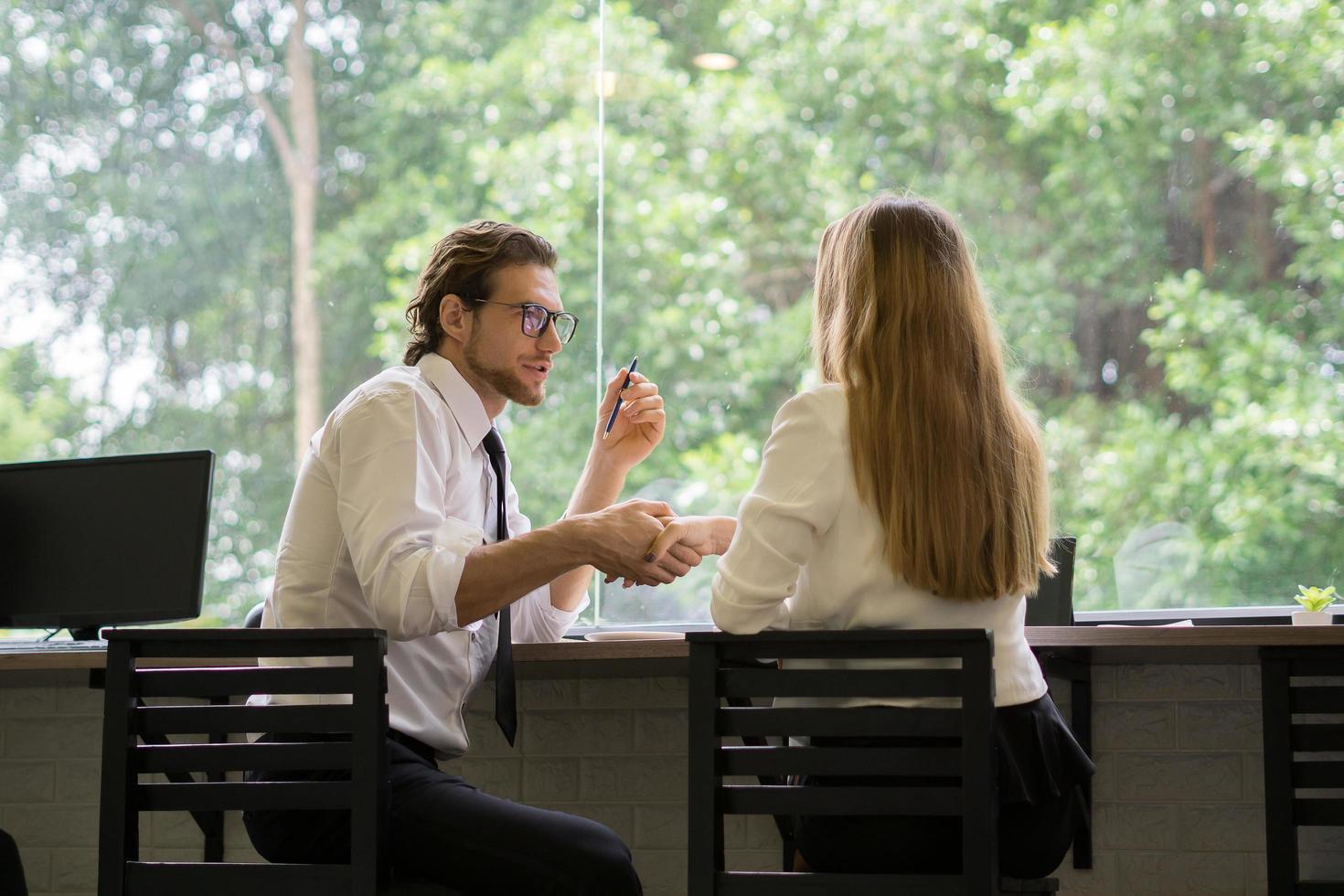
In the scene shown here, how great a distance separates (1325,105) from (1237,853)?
1709 millimetres

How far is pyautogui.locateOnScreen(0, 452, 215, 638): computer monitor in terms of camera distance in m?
2.84

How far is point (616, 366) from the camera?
11.8 feet

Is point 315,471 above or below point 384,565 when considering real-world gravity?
above

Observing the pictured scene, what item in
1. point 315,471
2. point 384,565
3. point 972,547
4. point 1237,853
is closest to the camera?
point 972,547

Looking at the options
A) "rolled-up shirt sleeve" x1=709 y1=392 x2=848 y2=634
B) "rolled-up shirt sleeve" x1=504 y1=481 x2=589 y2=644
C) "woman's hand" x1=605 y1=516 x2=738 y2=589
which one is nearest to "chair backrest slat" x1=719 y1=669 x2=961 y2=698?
"rolled-up shirt sleeve" x1=709 y1=392 x2=848 y2=634

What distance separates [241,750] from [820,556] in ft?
2.53

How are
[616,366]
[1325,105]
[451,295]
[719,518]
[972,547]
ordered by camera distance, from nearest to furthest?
[972,547] < [719,518] < [451,295] < [1325,105] < [616,366]

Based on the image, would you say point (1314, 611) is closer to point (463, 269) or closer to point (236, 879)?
point (463, 269)

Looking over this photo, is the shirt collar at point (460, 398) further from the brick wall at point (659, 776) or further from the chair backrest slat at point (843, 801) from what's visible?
the chair backrest slat at point (843, 801)

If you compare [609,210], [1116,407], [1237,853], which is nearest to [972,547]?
[1237,853]

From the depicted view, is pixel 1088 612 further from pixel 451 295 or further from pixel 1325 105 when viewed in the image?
pixel 451 295

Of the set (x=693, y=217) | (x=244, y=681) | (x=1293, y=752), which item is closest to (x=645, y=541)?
(x=244, y=681)

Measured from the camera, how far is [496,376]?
2.31 metres

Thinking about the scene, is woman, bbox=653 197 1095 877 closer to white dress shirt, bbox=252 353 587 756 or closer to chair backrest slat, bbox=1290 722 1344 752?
chair backrest slat, bbox=1290 722 1344 752
